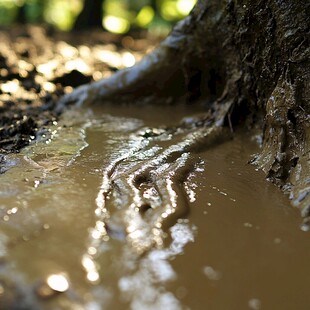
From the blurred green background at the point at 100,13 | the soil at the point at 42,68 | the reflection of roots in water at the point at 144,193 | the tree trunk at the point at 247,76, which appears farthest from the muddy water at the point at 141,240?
the blurred green background at the point at 100,13

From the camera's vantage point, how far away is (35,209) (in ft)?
8.05

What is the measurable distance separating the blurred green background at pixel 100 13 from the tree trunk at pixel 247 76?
23.0ft

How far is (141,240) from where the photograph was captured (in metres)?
2.25

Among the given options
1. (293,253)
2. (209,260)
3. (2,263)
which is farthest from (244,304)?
(2,263)

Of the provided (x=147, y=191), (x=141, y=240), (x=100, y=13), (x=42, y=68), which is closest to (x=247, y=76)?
(x=147, y=191)

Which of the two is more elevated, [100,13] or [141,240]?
[141,240]

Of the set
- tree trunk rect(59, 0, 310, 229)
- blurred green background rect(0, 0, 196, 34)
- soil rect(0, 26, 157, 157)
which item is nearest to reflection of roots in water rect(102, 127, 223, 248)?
tree trunk rect(59, 0, 310, 229)

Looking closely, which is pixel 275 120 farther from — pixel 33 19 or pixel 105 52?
pixel 33 19

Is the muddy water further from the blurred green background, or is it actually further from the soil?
the blurred green background

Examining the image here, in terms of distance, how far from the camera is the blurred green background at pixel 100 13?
39.4 ft

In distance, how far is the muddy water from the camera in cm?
191

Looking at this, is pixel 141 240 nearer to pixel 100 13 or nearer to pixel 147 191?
pixel 147 191

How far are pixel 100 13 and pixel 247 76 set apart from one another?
29.1 feet

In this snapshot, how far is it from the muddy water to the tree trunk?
270mm
